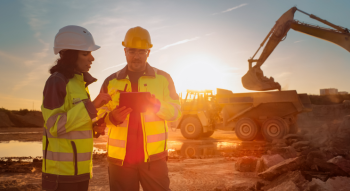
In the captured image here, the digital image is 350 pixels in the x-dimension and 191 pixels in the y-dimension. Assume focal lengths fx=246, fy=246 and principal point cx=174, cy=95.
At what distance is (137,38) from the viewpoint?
2.35 meters

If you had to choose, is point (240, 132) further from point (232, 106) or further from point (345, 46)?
point (345, 46)

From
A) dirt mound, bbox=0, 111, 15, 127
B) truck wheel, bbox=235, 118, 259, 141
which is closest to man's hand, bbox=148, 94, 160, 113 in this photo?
truck wheel, bbox=235, 118, 259, 141

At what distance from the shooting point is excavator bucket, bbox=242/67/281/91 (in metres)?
12.2

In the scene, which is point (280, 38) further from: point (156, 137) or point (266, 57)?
point (156, 137)

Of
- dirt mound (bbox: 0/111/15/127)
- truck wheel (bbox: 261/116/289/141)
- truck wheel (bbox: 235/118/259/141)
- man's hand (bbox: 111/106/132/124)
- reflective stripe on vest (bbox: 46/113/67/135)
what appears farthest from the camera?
dirt mound (bbox: 0/111/15/127)

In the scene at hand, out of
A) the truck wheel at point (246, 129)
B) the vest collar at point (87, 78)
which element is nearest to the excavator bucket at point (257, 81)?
the truck wheel at point (246, 129)

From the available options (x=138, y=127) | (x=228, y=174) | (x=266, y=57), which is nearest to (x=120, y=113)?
(x=138, y=127)

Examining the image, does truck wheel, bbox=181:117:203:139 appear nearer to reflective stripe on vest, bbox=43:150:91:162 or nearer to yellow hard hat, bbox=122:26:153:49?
yellow hard hat, bbox=122:26:153:49

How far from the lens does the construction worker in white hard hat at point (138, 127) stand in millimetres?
2133

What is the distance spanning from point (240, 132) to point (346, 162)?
818cm

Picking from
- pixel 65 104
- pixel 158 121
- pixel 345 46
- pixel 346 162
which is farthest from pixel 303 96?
pixel 65 104

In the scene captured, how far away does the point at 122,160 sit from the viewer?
212cm

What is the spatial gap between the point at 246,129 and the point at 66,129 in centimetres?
1127

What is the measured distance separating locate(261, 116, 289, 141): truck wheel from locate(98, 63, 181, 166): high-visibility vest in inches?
393
